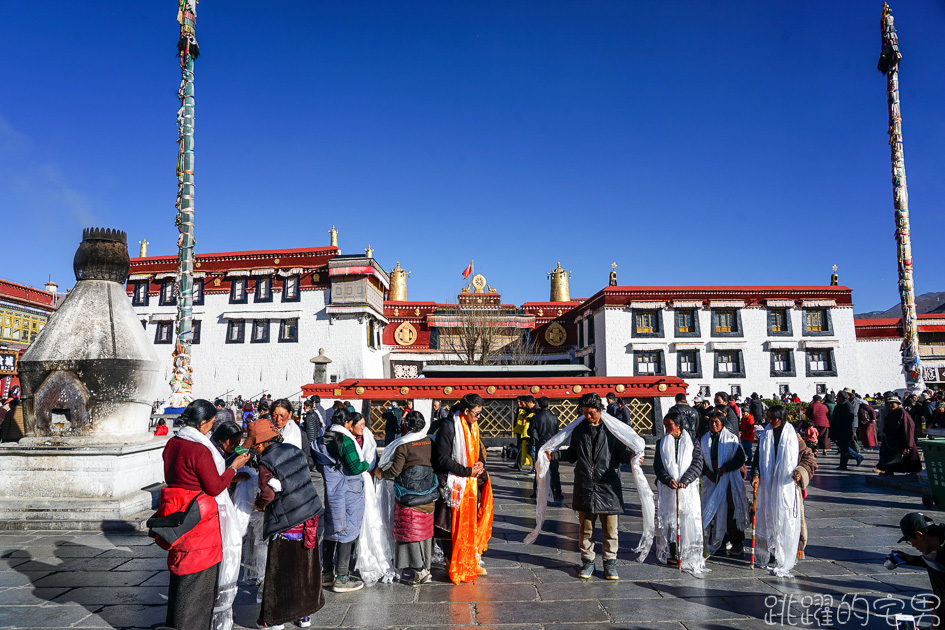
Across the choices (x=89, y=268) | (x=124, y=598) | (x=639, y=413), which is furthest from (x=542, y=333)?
(x=124, y=598)

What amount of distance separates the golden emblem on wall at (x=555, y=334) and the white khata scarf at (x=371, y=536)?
3310cm

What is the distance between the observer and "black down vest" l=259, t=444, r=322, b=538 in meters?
4.26

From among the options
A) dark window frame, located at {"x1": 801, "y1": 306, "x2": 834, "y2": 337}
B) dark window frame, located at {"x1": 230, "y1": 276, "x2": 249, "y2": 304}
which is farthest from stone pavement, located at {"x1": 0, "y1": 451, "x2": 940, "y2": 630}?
dark window frame, located at {"x1": 230, "y1": 276, "x2": 249, "y2": 304}

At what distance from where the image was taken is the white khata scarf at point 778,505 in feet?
17.9

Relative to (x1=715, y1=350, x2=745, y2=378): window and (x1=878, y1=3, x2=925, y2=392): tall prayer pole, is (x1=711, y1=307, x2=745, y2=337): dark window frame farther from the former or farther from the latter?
(x1=878, y1=3, x2=925, y2=392): tall prayer pole

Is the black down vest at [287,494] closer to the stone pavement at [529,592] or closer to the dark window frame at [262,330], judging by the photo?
the stone pavement at [529,592]

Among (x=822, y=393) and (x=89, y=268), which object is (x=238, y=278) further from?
(x=822, y=393)

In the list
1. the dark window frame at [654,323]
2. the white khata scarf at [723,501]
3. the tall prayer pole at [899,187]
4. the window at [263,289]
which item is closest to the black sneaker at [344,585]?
the white khata scarf at [723,501]

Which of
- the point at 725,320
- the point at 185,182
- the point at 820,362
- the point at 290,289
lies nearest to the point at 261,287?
the point at 290,289

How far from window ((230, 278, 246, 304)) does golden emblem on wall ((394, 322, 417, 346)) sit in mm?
10185

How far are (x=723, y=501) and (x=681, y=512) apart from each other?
2.72ft

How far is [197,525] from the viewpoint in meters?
3.77

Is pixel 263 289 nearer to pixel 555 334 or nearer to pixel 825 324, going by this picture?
pixel 555 334

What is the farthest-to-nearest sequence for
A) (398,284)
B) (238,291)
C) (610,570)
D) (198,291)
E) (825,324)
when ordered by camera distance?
(398,284) → (198,291) → (238,291) → (825,324) → (610,570)
